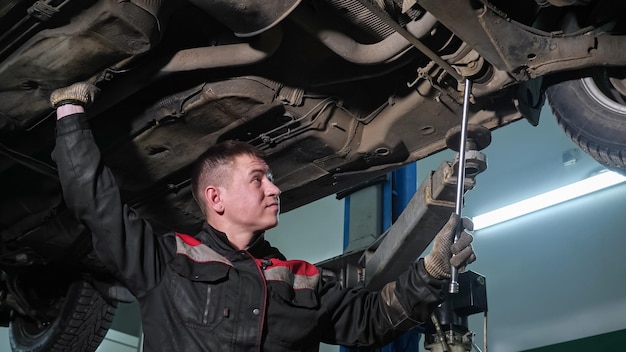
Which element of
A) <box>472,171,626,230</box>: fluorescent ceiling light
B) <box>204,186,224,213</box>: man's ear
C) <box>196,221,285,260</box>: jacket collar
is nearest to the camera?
<box>196,221,285,260</box>: jacket collar

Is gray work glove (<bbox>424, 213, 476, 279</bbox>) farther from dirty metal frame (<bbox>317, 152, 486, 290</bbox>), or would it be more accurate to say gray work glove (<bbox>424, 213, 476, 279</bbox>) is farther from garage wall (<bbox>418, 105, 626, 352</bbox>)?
garage wall (<bbox>418, 105, 626, 352</bbox>)

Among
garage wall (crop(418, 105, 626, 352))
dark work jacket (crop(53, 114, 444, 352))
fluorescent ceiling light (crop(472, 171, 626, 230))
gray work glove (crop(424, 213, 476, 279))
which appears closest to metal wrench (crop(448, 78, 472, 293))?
gray work glove (crop(424, 213, 476, 279))

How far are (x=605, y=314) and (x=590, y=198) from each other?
1.01 meters

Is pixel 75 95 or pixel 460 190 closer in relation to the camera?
pixel 460 190

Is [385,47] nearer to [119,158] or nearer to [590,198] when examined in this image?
[119,158]

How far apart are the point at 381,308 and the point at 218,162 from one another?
0.60 metres

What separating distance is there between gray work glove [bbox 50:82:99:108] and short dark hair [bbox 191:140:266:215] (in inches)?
14.0

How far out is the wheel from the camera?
1.85 metres

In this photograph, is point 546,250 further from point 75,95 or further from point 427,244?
point 75,95

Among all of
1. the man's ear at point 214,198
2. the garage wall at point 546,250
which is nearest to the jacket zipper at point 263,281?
the man's ear at point 214,198

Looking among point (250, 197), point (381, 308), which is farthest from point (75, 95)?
point (381, 308)

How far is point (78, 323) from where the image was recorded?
128 inches

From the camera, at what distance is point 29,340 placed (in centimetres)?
342

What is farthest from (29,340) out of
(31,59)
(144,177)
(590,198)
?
(590,198)
